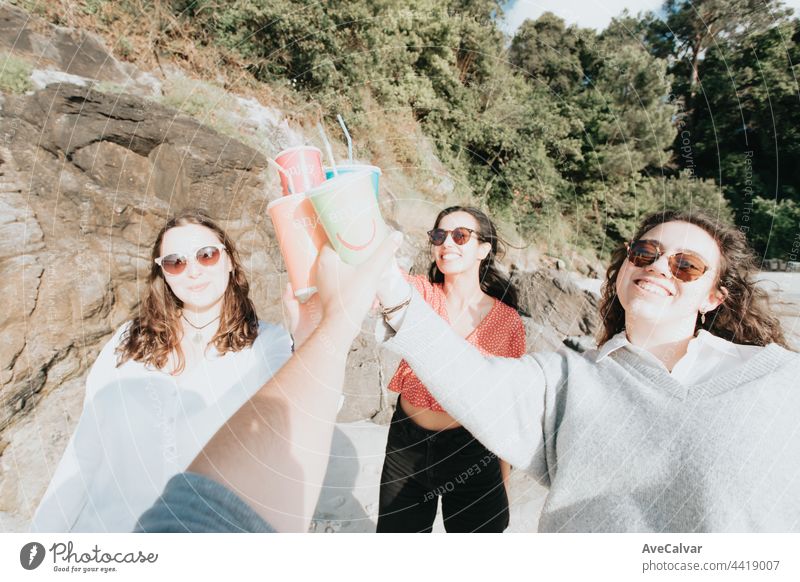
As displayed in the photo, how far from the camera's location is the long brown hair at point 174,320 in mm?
960

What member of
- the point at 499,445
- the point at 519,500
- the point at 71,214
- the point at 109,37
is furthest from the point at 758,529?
the point at 109,37

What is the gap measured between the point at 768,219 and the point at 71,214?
2.17 meters

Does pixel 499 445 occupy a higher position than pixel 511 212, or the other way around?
pixel 511 212

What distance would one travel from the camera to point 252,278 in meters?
1.11

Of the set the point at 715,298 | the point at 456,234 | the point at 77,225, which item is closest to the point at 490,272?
the point at 456,234

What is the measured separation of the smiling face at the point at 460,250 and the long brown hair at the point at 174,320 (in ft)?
1.89

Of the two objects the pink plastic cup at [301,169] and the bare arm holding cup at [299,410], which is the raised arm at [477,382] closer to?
the bare arm holding cup at [299,410]

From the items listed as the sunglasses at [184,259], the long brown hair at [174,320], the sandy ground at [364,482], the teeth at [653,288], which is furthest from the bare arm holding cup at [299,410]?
the teeth at [653,288]

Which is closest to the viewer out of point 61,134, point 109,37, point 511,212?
point 61,134

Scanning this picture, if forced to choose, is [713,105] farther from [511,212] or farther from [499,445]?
[499,445]

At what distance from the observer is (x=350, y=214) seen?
0.77 metres

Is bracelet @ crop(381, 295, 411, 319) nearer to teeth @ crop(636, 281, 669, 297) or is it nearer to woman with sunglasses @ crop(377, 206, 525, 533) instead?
woman with sunglasses @ crop(377, 206, 525, 533)

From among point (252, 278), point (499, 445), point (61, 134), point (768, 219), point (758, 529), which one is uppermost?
point (61, 134)

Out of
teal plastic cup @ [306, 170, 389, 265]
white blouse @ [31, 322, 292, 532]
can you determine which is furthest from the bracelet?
white blouse @ [31, 322, 292, 532]
